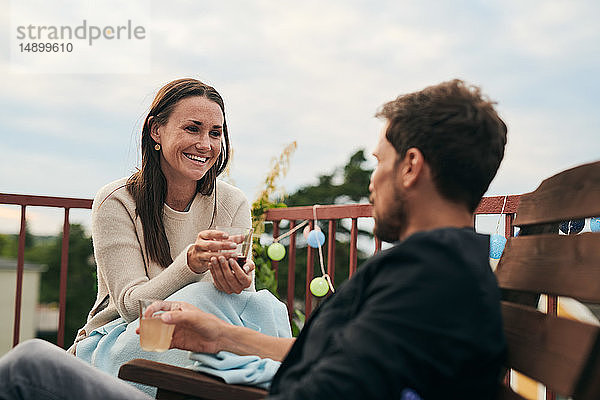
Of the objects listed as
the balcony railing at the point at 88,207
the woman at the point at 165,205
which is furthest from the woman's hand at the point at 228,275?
the balcony railing at the point at 88,207

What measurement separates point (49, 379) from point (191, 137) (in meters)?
1.25

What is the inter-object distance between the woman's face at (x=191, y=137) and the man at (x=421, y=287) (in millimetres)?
1257

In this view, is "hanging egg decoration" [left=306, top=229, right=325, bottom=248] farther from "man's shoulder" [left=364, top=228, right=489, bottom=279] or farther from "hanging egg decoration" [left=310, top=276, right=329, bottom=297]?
"man's shoulder" [left=364, top=228, right=489, bottom=279]

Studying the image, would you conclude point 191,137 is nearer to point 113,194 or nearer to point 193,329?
point 113,194

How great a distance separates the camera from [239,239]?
1.71 meters

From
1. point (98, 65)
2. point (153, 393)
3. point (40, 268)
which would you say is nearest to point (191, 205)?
point (153, 393)

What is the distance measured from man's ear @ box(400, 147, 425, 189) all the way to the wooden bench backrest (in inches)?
10.8

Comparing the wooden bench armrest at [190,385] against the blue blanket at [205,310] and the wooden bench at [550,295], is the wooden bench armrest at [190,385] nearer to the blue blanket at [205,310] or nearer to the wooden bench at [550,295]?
the wooden bench at [550,295]

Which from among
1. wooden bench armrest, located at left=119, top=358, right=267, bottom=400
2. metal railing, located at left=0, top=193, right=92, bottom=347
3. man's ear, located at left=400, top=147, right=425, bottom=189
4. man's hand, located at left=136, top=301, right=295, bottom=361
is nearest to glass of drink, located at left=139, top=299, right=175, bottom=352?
man's hand, located at left=136, top=301, right=295, bottom=361

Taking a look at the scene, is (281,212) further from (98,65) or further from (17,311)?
(98,65)

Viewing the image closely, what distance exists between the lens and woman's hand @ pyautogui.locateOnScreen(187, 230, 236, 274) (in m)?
1.72

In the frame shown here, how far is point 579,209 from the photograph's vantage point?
3.26 ft

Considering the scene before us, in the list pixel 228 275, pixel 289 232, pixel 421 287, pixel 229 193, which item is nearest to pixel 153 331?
pixel 228 275

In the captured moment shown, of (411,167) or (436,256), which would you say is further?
(411,167)
